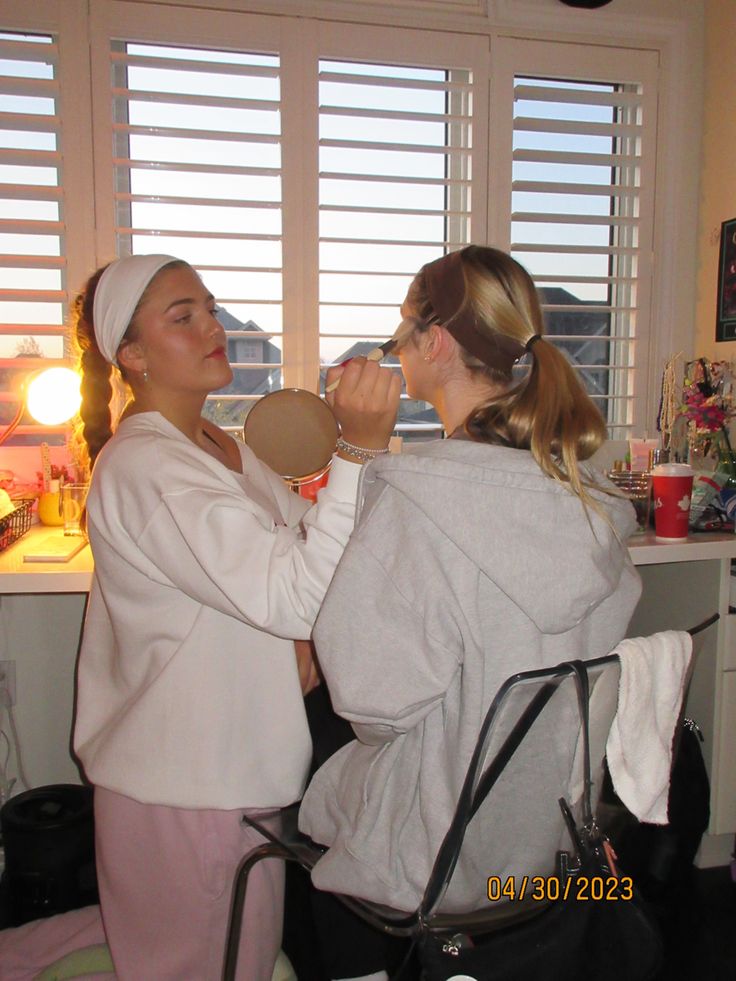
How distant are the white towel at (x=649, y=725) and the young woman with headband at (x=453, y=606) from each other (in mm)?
87

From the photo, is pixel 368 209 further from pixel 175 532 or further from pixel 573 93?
pixel 175 532

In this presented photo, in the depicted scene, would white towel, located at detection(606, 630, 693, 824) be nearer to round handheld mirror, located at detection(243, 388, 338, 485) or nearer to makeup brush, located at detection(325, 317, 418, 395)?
makeup brush, located at detection(325, 317, 418, 395)

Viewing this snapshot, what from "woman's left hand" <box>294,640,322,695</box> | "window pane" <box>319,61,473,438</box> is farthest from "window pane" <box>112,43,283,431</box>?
"woman's left hand" <box>294,640,322,695</box>

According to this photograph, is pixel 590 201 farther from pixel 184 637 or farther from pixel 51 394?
pixel 184 637

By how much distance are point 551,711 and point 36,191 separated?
6.11ft

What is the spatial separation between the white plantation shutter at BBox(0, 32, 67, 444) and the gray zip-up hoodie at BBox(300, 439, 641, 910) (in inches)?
58.1

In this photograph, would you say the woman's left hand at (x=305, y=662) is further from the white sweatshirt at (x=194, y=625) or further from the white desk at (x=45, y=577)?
the white desk at (x=45, y=577)

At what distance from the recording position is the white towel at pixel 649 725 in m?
0.88

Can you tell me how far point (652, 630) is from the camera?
2131 millimetres

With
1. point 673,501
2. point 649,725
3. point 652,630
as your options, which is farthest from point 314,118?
point 649,725

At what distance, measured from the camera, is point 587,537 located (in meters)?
0.89

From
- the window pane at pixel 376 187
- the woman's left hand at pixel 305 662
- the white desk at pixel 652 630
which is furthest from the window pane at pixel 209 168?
the woman's left hand at pixel 305 662

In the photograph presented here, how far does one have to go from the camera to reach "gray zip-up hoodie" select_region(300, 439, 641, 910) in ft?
2.82

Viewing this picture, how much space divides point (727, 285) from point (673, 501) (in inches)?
31.8
